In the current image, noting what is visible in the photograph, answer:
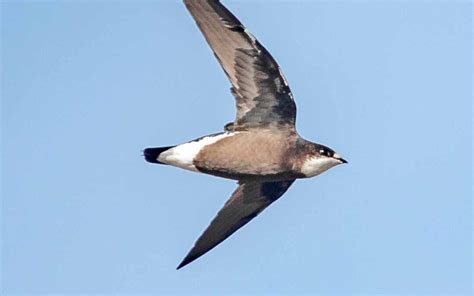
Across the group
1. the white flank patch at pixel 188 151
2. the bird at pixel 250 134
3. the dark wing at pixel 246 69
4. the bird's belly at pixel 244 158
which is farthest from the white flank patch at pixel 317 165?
the white flank patch at pixel 188 151

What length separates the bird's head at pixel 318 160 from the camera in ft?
55.0

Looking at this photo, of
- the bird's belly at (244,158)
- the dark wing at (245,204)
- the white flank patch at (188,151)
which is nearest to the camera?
the bird's belly at (244,158)

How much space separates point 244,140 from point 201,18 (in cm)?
121

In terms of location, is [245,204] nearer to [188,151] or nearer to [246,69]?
[188,151]

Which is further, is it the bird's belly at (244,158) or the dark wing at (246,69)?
the bird's belly at (244,158)

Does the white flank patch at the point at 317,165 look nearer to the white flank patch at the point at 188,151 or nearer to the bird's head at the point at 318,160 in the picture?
the bird's head at the point at 318,160

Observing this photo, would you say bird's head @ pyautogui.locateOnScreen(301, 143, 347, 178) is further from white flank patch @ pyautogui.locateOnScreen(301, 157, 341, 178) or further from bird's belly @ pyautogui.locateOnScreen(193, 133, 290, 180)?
bird's belly @ pyautogui.locateOnScreen(193, 133, 290, 180)

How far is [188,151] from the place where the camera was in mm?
16812

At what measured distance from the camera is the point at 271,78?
54.5ft

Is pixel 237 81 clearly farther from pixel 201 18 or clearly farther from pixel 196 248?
pixel 196 248

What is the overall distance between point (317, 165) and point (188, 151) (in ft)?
3.98

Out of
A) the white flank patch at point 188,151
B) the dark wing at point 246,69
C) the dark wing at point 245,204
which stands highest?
the dark wing at point 246,69

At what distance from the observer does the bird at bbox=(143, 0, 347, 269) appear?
16.6 metres

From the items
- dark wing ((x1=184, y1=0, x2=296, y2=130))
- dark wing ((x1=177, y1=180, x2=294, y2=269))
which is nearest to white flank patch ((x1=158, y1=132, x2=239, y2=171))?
dark wing ((x1=184, y1=0, x2=296, y2=130))
